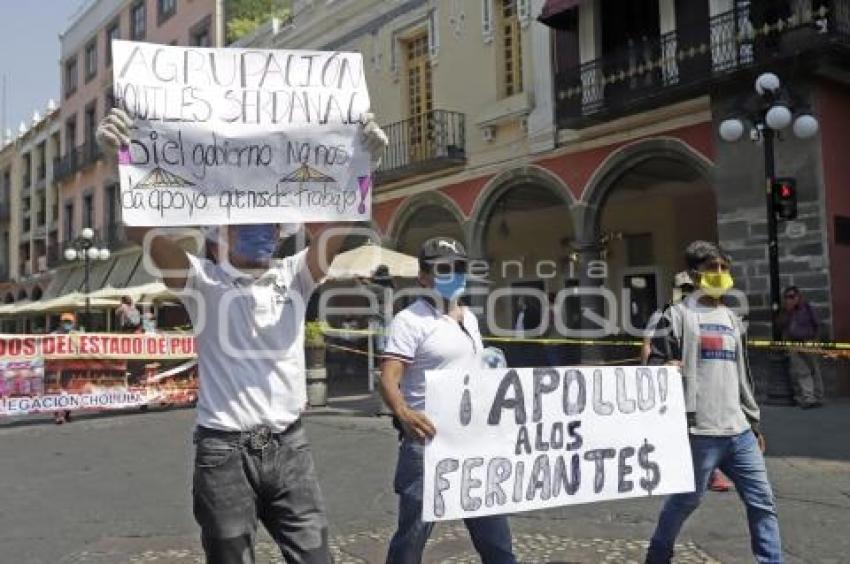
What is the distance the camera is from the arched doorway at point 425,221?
64.2 feet

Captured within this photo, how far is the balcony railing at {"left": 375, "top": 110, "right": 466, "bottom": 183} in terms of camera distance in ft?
61.3

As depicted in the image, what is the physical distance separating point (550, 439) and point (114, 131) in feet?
7.66

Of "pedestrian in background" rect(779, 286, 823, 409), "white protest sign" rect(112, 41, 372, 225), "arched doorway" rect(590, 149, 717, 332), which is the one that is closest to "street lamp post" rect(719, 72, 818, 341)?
"pedestrian in background" rect(779, 286, 823, 409)

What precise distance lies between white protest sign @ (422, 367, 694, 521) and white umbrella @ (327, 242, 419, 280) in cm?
1091

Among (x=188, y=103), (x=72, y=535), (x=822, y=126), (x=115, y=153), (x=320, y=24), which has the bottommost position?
(x=72, y=535)

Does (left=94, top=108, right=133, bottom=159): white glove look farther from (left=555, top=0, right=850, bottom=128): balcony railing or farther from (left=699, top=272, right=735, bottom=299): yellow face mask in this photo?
(left=555, top=0, right=850, bottom=128): balcony railing

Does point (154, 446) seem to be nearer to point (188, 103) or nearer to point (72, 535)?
point (72, 535)

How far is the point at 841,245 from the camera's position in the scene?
13102mm

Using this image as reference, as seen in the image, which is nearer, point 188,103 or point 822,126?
point 188,103

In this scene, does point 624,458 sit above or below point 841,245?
below

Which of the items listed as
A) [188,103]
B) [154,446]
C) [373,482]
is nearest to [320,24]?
[154,446]

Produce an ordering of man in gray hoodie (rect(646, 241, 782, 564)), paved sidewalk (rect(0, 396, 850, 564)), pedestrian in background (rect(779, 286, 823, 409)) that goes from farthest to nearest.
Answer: pedestrian in background (rect(779, 286, 823, 409)) → paved sidewalk (rect(0, 396, 850, 564)) → man in gray hoodie (rect(646, 241, 782, 564))

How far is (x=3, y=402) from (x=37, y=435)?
1.52 meters

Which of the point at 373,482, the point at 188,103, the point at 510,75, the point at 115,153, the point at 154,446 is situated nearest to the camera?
the point at 115,153
